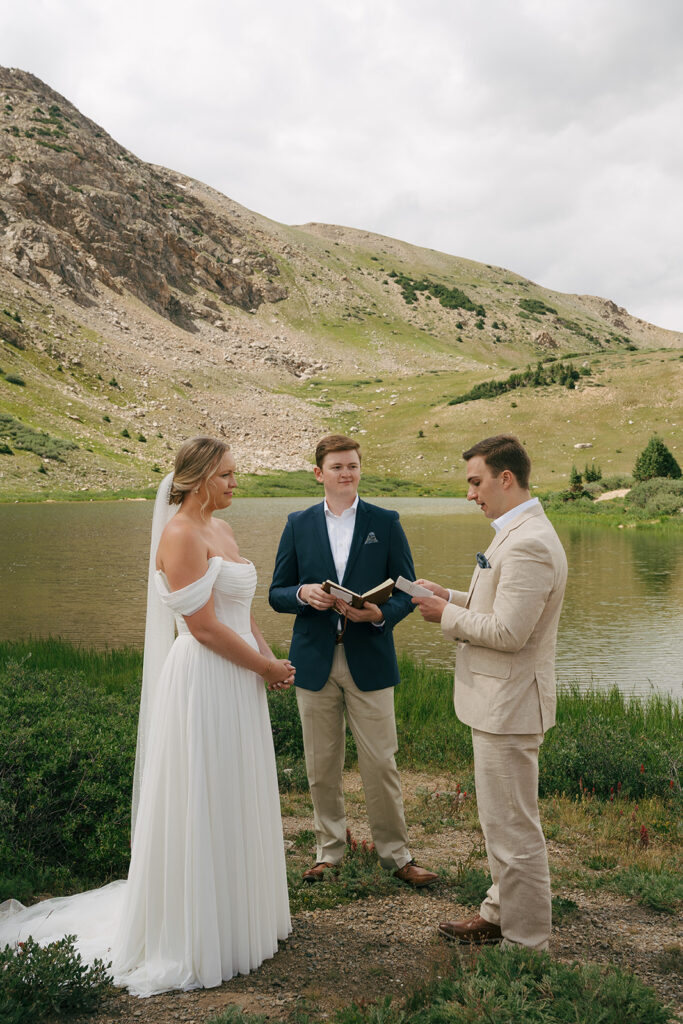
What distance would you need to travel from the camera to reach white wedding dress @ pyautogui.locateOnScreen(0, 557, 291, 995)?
3613mm

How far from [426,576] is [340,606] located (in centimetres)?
1413

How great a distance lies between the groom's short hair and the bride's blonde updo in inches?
50.7

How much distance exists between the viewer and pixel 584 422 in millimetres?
62438

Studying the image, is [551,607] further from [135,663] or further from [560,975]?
[135,663]

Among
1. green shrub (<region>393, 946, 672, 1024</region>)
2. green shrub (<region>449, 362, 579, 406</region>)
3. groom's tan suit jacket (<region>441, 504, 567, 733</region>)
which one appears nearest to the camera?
green shrub (<region>393, 946, 672, 1024</region>)

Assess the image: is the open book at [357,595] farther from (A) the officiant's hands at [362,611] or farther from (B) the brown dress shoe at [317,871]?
(B) the brown dress shoe at [317,871]

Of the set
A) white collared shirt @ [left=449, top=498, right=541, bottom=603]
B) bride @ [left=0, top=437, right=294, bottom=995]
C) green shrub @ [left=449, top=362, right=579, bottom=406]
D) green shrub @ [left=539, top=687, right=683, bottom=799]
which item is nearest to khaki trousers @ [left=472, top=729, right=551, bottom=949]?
white collared shirt @ [left=449, top=498, right=541, bottom=603]

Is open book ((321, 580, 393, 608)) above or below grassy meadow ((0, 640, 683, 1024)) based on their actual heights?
above

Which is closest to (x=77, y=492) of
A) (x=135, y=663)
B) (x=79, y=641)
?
(x=79, y=641)

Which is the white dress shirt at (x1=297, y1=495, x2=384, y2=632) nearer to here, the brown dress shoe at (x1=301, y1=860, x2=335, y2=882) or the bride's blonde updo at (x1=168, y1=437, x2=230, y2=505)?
the bride's blonde updo at (x1=168, y1=437, x2=230, y2=505)

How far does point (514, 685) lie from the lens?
3645 millimetres

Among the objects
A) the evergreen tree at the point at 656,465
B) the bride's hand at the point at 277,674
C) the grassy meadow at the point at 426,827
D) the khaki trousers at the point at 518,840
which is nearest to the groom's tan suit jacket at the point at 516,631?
the khaki trousers at the point at 518,840

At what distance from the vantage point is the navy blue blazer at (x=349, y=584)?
15.8 ft

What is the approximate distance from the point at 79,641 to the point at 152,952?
29.9 feet
